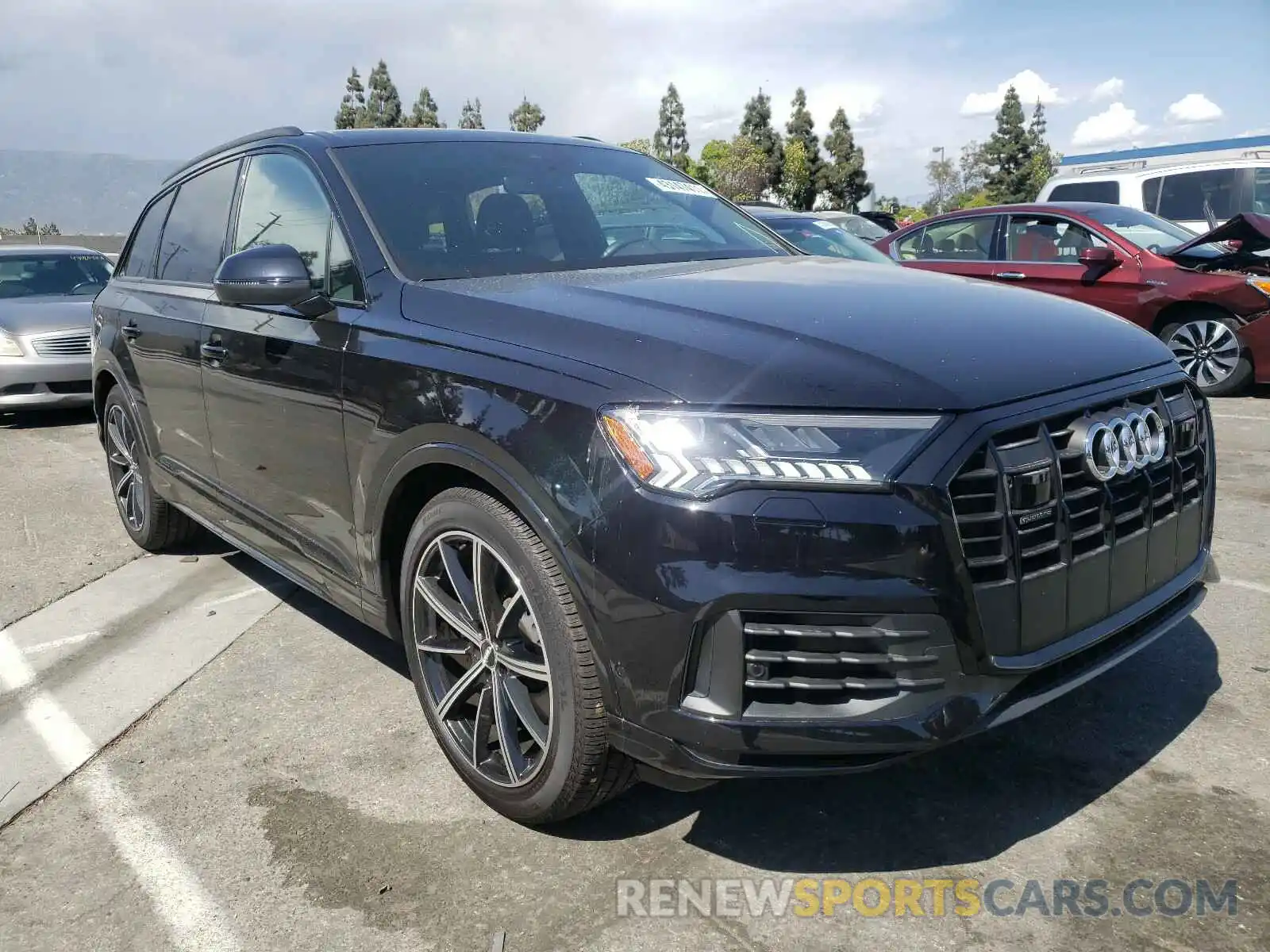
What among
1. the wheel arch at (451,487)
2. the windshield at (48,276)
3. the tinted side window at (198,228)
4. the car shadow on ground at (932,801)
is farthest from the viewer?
the windshield at (48,276)

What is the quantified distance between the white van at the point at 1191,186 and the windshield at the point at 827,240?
4544 mm

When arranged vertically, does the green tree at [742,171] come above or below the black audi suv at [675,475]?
above

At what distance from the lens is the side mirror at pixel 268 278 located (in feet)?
9.84

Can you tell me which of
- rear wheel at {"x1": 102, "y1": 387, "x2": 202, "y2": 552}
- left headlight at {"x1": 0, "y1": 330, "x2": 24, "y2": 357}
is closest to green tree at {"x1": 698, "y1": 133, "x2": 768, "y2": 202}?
left headlight at {"x1": 0, "y1": 330, "x2": 24, "y2": 357}

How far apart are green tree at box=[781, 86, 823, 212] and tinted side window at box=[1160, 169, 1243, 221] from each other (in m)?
69.3

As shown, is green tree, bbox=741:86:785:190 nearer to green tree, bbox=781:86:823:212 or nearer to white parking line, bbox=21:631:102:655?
green tree, bbox=781:86:823:212

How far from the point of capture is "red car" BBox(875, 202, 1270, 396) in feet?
26.7

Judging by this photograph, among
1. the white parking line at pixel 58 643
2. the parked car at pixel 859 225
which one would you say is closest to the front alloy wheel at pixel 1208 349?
the parked car at pixel 859 225

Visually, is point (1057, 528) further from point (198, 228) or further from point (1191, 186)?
point (1191, 186)

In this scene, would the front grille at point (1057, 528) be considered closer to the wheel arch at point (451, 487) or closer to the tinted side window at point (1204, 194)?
the wheel arch at point (451, 487)

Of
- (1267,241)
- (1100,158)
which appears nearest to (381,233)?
(1267,241)

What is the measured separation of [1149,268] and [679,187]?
A: 234 inches

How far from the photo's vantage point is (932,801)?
2686mm

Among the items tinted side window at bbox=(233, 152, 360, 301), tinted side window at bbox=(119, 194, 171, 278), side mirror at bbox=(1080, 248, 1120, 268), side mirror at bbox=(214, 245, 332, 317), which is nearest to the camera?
side mirror at bbox=(214, 245, 332, 317)
